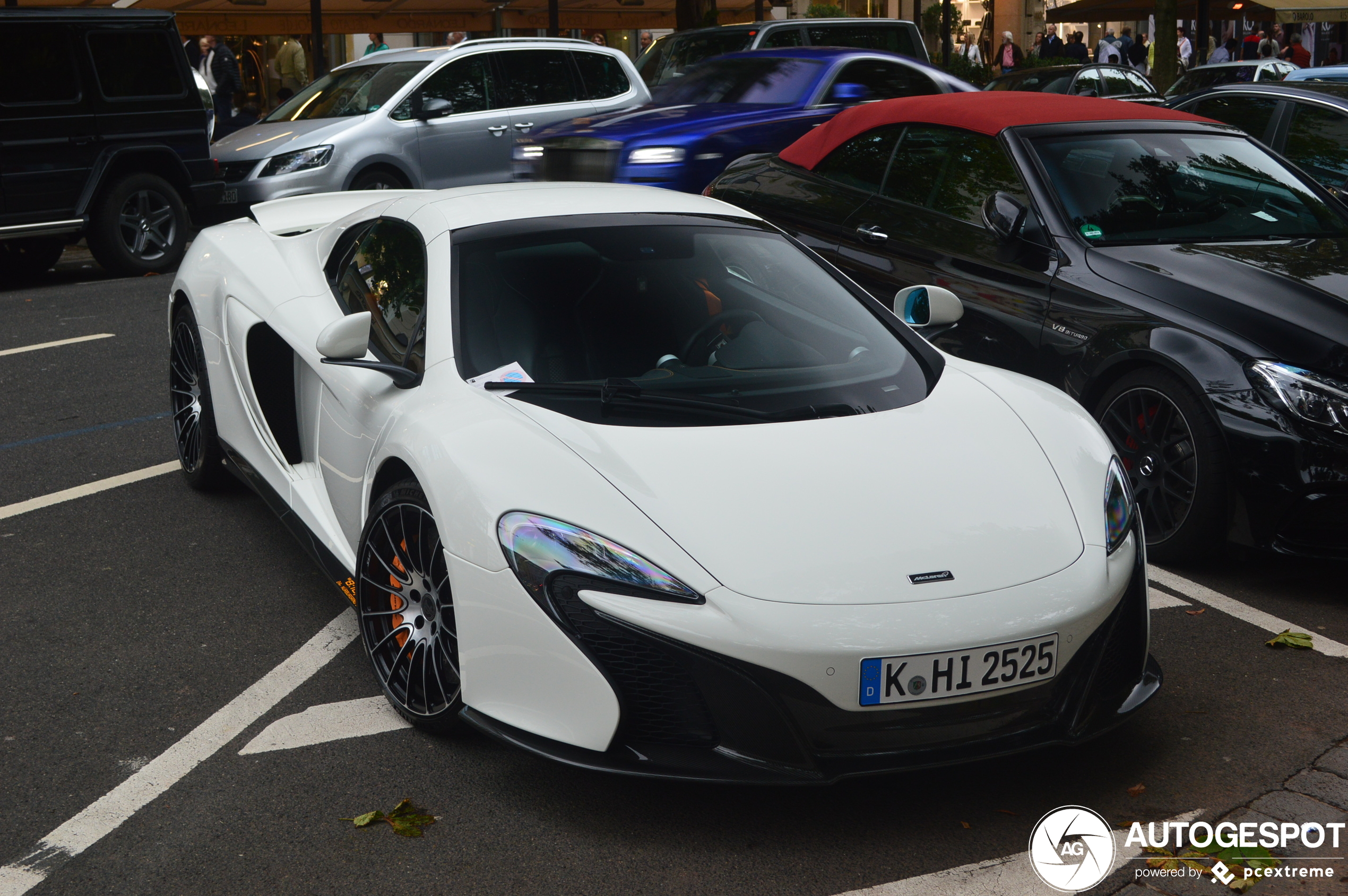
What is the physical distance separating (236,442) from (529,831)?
2.48 metres

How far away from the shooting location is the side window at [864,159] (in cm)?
651

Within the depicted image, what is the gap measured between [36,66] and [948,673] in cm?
996

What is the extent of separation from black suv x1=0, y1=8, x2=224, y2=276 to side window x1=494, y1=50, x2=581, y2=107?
290cm

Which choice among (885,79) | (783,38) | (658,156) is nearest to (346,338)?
(658,156)

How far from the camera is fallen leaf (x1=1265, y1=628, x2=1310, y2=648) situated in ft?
13.5

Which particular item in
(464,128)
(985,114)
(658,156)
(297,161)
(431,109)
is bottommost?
(297,161)

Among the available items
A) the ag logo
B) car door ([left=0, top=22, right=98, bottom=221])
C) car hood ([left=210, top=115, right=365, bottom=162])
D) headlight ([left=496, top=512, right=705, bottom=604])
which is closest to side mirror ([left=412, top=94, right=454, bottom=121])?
car hood ([left=210, top=115, right=365, bottom=162])

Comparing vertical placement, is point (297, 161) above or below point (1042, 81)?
above

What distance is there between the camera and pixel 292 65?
19.7m

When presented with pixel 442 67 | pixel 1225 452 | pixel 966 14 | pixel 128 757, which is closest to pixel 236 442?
pixel 128 757

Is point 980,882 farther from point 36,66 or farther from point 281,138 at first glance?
point 281,138

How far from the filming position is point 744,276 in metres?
4.13

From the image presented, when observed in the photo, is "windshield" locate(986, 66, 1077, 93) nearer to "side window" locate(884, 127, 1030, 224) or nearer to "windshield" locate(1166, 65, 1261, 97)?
"windshield" locate(1166, 65, 1261, 97)

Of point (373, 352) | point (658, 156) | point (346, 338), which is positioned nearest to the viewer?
point (346, 338)
